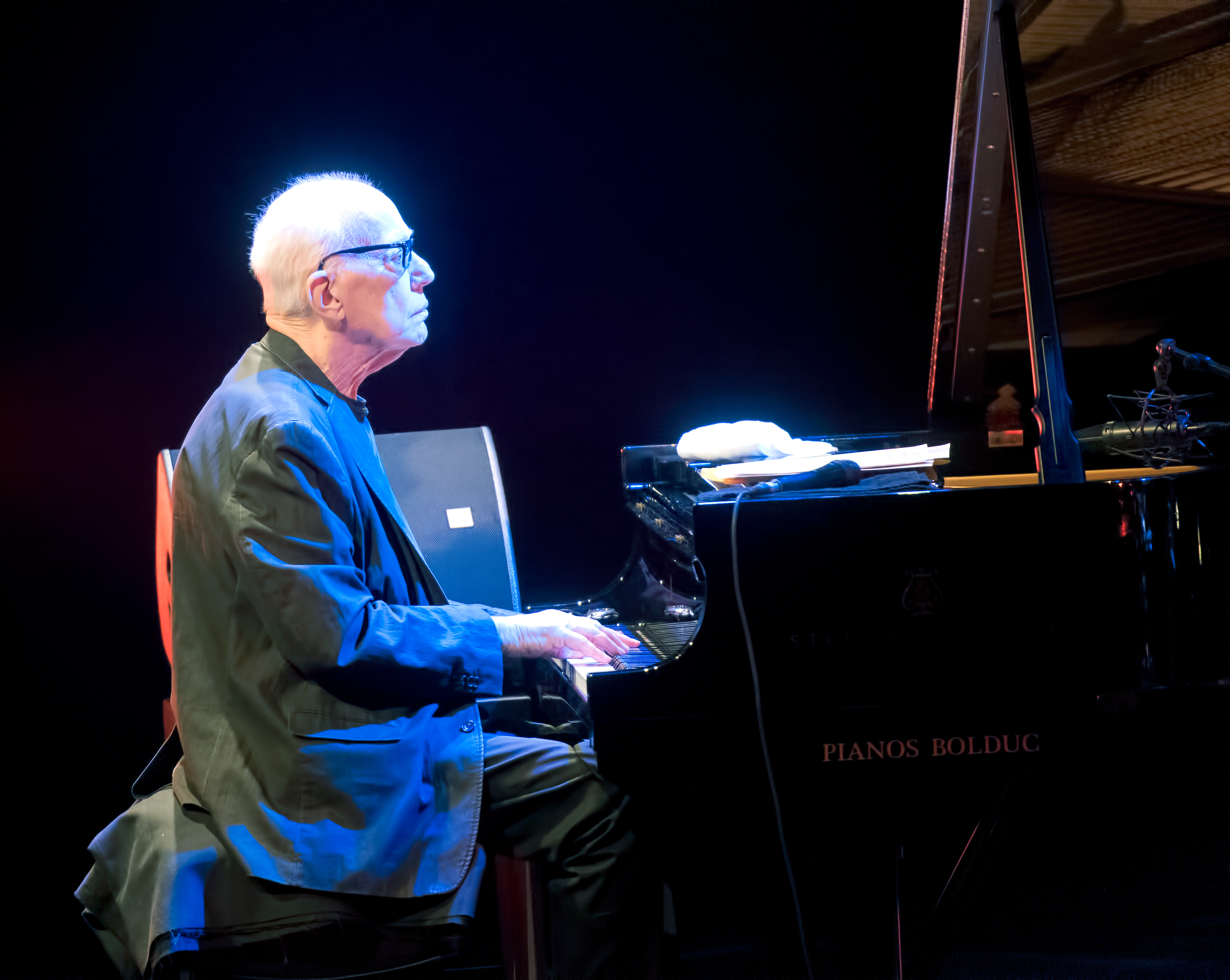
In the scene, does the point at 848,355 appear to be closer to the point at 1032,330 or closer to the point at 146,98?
the point at 1032,330

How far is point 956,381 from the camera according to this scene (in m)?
2.31

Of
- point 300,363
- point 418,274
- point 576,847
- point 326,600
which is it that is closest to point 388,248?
point 418,274

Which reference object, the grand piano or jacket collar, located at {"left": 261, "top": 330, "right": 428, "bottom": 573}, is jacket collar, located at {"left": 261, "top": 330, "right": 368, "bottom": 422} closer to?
jacket collar, located at {"left": 261, "top": 330, "right": 428, "bottom": 573}

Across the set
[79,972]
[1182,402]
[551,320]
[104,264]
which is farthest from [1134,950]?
[104,264]

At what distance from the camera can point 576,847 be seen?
1.60m

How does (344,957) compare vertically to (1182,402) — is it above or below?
below

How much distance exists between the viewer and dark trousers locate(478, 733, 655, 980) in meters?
1.56

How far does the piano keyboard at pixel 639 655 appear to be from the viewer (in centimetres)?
150

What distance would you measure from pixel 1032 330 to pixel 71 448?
2.31m

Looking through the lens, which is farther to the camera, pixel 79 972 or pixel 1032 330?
pixel 79 972

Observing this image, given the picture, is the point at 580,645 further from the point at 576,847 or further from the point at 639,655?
the point at 576,847

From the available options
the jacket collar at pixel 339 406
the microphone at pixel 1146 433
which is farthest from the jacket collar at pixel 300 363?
the microphone at pixel 1146 433

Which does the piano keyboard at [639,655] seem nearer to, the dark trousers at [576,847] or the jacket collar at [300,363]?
the dark trousers at [576,847]

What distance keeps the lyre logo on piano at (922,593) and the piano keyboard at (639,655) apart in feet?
1.02
